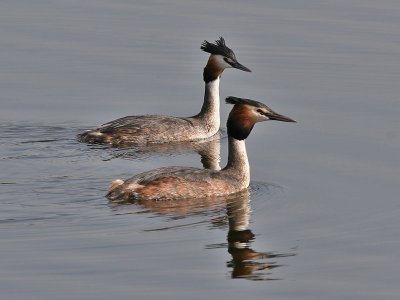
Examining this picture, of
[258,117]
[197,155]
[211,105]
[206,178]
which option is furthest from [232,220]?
[211,105]

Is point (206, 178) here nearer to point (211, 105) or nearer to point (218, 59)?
point (211, 105)

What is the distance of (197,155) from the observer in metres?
17.0

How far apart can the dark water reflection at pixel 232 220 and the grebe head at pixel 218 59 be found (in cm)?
449

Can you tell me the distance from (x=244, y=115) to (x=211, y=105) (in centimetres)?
375

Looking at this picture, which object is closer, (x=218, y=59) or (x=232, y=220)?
(x=232, y=220)

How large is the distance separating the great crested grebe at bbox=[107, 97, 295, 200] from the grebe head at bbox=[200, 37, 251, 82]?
408cm

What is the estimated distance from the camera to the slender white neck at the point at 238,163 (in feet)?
47.6

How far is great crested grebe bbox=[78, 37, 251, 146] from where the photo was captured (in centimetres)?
1719

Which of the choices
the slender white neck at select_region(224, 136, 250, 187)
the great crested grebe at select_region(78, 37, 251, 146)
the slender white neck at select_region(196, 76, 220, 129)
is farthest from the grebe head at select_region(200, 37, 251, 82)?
the slender white neck at select_region(224, 136, 250, 187)

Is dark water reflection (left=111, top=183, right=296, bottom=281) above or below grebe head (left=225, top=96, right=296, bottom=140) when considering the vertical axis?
below

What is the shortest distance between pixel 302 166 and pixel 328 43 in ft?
23.2

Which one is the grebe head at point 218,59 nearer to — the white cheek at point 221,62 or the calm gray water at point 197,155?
the white cheek at point 221,62

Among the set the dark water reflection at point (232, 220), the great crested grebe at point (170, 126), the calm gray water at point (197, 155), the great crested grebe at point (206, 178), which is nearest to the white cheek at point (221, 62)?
the great crested grebe at point (170, 126)

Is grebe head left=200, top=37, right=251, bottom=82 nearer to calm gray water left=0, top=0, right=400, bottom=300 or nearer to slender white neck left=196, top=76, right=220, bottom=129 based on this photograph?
slender white neck left=196, top=76, right=220, bottom=129
